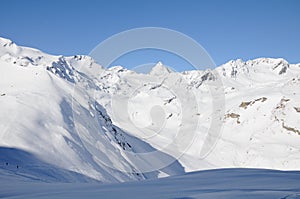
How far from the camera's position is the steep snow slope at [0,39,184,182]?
28078 millimetres

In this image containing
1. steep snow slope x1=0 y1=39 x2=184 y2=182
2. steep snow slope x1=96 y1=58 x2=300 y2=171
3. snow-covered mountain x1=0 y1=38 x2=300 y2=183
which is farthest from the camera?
steep snow slope x1=96 y1=58 x2=300 y2=171

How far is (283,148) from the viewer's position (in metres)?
84.4

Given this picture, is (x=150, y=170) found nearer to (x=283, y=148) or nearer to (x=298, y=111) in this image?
(x=283, y=148)

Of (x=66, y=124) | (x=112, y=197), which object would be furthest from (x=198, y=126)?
(x=112, y=197)

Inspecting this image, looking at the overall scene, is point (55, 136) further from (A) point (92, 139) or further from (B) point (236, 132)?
(B) point (236, 132)

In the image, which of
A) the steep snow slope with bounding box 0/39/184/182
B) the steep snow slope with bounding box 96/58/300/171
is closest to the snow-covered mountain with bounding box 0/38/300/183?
the steep snow slope with bounding box 0/39/184/182

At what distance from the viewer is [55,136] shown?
34.6 metres

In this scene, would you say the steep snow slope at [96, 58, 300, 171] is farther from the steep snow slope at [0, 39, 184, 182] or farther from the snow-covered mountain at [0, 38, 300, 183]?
the steep snow slope at [0, 39, 184, 182]

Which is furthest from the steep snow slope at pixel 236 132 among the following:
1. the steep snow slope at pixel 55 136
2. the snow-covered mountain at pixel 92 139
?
the steep snow slope at pixel 55 136

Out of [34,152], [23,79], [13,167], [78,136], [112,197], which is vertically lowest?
[112,197]

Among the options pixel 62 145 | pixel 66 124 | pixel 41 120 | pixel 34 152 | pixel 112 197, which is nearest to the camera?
pixel 112 197

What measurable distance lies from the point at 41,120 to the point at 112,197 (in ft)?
104

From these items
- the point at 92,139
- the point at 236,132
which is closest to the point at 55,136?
the point at 92,139

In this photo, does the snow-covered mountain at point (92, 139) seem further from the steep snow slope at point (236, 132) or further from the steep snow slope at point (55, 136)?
the steep snow slope at point (236, 132)
